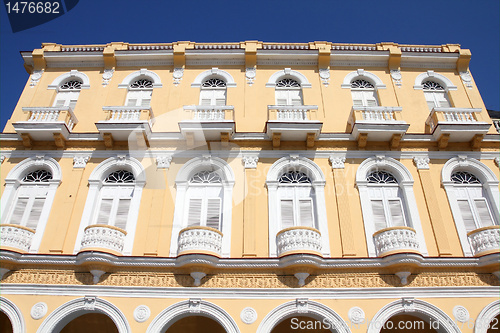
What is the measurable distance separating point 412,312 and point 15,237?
11.9 m

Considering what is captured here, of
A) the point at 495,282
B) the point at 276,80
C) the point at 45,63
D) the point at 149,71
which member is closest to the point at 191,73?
the point at 149,71

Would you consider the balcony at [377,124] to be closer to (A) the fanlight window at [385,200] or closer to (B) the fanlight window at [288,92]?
(A) the fanlight window at [385,200]

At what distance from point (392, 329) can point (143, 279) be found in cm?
768

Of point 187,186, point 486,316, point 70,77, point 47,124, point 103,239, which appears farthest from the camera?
point 70,77

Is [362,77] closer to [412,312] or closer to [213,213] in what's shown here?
[213,213]

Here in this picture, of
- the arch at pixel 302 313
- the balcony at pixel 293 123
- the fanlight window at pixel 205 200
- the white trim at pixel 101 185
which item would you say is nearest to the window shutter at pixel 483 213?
the balcony at pixel 293 123

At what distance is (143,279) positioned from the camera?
436 inches

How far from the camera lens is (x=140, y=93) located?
51.5ft

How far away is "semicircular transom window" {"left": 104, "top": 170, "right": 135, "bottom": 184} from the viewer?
13.4 m

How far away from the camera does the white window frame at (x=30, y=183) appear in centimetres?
1226

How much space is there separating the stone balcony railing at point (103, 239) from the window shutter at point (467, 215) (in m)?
11.1

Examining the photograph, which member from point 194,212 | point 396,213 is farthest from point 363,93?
point 194,212

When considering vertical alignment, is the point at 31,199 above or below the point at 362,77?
below

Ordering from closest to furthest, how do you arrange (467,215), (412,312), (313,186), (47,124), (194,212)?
1. (412,312)
2. (467,215)
3. (194,212)
4. (313,186)
5. (47,124)
